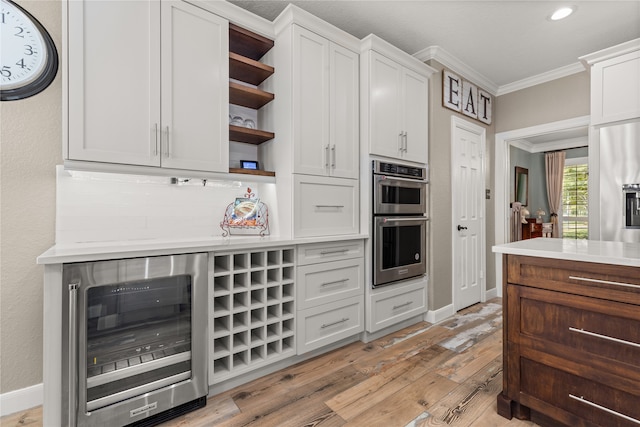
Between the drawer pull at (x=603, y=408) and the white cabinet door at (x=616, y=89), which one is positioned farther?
the white cabinet door at (x=616, y=89)

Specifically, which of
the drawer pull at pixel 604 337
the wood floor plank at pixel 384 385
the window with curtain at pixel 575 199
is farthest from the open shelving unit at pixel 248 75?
the window with curtain at pixel 575 199

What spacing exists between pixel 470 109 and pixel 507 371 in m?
2.85

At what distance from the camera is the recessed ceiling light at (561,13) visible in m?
2.37

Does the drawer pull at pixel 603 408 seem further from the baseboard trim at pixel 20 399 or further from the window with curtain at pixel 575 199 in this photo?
the window with curtain at pixel 575 199

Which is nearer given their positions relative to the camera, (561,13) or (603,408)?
(603,408)

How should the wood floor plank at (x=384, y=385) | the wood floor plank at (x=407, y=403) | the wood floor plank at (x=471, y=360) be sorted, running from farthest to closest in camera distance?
the wood floor plank at (x=471, y=360) < the wood floor plank at (x=384, y=385) < the wood floor plank at (x=407, y=403)

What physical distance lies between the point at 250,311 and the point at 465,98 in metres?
3.21

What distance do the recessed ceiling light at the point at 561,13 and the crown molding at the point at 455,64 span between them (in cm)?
85

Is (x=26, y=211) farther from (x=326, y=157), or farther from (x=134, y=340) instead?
(x=326, y=157)

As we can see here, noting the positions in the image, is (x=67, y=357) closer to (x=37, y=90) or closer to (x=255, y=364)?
(x=255, y=364)

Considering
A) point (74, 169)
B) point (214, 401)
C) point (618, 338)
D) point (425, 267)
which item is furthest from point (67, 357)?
point (425, 267)

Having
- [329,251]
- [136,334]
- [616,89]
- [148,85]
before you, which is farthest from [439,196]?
[136,334]

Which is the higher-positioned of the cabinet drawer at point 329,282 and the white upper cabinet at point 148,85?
the white upper cabinet at point 148,85

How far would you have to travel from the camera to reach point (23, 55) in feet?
5.41
